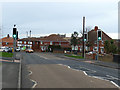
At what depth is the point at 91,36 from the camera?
7500 centimetres

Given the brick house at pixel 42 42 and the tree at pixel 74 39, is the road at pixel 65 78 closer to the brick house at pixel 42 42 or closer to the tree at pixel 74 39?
the tree at pixel 74 39

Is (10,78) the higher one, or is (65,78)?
(10,78)

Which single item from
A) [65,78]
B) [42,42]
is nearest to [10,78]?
[65,78]

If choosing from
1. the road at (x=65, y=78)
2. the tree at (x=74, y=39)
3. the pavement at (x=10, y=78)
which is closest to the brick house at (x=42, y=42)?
the tree at (x=74, y=39)

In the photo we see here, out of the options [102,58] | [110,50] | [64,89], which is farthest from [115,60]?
[64,89]

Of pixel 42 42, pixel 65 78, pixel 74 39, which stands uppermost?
pixel 74 39

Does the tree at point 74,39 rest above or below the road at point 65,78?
above

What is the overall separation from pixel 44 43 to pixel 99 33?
65.9 m

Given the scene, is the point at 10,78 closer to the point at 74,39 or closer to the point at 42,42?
the point at 74,39

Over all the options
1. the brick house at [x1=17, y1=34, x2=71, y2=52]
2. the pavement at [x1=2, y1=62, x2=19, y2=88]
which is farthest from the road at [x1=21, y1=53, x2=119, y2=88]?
the brick house at [x1=17, y1=34, x2=71, y2=52]

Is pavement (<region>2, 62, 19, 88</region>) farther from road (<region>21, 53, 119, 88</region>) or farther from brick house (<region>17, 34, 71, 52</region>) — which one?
brick house (<region>17, 34, 71, 52</region>)

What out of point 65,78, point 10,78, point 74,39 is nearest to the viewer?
point 10,78

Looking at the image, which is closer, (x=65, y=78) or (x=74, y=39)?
(x=65, y=78)

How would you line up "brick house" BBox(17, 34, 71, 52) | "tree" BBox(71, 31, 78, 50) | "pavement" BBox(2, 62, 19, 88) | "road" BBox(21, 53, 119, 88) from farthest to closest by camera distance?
"brick house" BBox(17, 34, 71, 52) → "tree" BBox(71, 31, 78, 50) → "road" BBox(21, 53, 119, 88) → "pavement" BBox(2, 62, 19, 88)
